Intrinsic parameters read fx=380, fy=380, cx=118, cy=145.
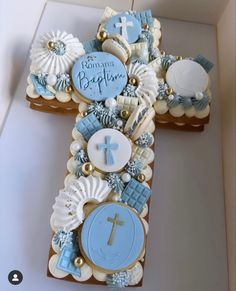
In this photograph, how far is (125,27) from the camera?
1125mm

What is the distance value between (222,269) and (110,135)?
0.43 meters

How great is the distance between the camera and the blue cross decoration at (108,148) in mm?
918

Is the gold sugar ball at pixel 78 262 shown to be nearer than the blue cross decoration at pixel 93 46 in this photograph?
Yes

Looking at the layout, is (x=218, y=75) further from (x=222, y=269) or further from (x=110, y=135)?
(x=222, y=269)

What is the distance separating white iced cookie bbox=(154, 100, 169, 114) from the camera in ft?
3.44

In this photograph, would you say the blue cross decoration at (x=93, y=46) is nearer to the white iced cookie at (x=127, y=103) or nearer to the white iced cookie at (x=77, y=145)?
the white iced cookie at (x=127, y=103)

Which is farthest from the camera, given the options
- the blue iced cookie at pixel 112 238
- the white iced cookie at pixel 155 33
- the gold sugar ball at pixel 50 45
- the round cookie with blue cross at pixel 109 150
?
the white iced cookie at pixel 155 33

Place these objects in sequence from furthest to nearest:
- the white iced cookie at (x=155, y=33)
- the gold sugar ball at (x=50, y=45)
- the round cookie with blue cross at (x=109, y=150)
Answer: the white iced cookie at (x=155, y=33), the gold sugar ball at (x=50, y=45), the round cookie with blue cross at (x=109, y=150)

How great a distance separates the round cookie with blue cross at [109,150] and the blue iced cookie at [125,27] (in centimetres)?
33

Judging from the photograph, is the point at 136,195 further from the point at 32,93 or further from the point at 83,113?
the point at 32,93

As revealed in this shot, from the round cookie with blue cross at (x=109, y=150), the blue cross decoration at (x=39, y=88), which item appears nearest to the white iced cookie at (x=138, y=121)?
the round cookie with blue cross at (x=109, y=150)

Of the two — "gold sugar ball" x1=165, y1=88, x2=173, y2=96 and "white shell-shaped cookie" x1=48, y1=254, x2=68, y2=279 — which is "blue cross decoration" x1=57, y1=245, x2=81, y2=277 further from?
"gold sugar ball" x1=165, y1=88, x2=173, y2=96

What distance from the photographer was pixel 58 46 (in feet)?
3.39

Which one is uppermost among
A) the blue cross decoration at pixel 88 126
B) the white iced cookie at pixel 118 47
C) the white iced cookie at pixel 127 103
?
the white iced cookie at pixel 118 47
